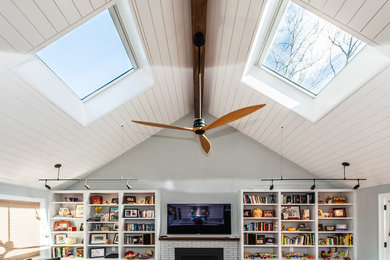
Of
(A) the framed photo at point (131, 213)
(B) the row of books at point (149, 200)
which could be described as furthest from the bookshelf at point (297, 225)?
(A) the framed photo at point (131, 213)

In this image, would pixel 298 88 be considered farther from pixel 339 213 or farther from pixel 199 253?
pixel 199 253

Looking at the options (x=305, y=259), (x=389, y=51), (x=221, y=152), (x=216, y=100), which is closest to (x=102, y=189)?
(x=221, y=152)

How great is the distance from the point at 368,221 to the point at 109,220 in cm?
512

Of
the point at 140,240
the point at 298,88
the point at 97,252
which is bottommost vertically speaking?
the point at 97,252

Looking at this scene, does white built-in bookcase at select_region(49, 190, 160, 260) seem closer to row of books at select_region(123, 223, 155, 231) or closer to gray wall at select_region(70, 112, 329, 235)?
row of books at select_region(123, 223, 155, 231)

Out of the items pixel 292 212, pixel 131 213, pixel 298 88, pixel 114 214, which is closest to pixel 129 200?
pixel 131 213

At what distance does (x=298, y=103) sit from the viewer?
5.17 meters

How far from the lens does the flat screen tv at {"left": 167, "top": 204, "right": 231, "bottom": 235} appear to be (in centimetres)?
730

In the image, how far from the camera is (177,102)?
677cm

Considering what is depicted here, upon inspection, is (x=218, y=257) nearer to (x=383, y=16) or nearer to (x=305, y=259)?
(x=305, y=259)

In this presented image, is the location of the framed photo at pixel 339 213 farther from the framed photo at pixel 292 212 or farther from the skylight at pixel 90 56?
the skylight at pixel 90 56

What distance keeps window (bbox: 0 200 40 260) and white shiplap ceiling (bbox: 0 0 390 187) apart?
0.46 meters

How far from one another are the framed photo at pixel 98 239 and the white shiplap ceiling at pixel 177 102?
1.36m

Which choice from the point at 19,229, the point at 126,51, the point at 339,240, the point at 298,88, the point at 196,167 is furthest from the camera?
the point at 196,167
